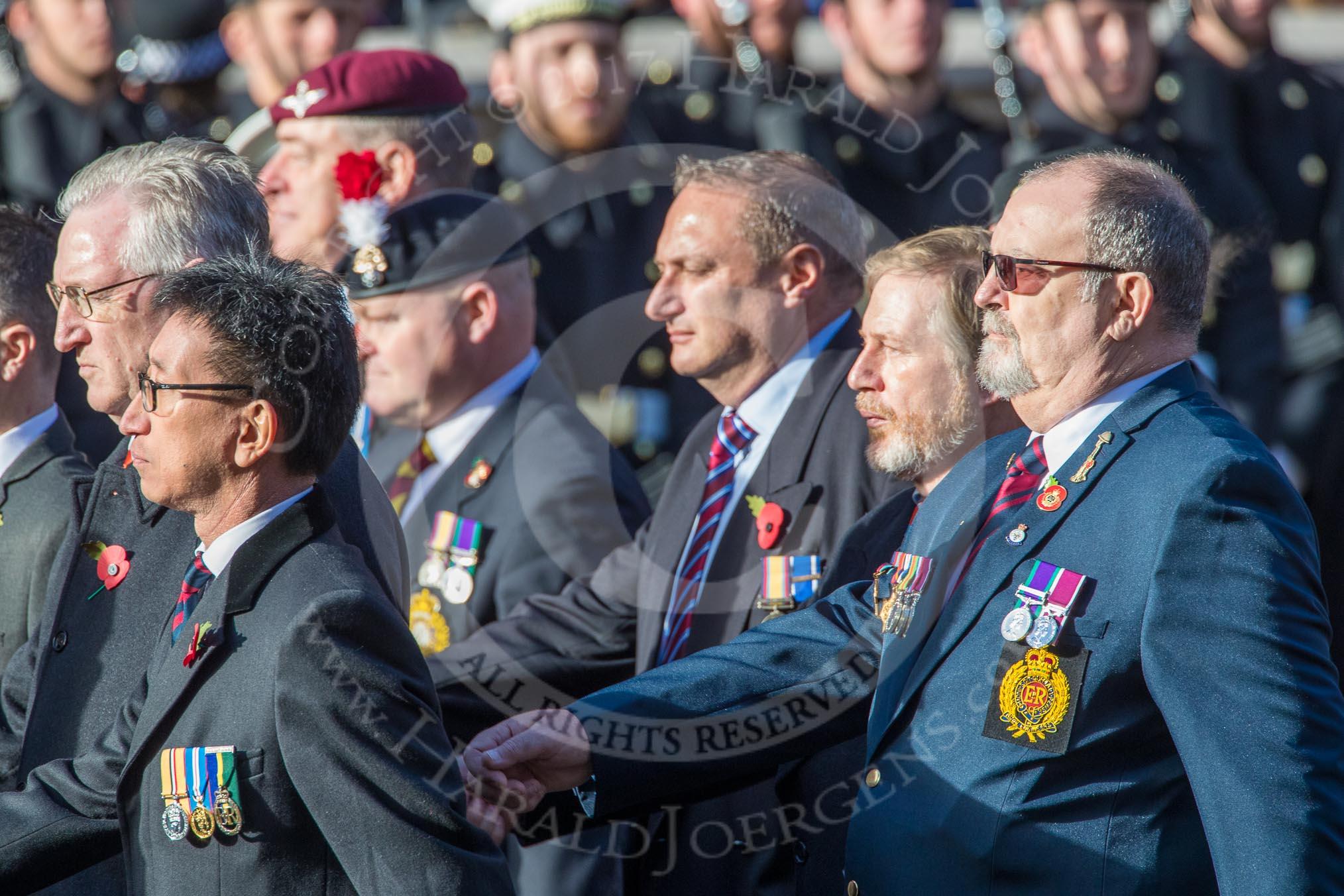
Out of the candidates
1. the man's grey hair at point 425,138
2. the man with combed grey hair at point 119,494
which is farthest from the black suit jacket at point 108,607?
the man's grey hair at point 425,138

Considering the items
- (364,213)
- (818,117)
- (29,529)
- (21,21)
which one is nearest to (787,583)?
(29,529)

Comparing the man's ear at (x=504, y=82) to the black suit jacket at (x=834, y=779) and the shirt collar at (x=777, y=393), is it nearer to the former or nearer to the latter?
the shirt collar at (x=777, y=393)

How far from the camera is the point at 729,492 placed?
3.91m

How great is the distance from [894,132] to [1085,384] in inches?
136

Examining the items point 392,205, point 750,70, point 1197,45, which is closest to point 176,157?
point 392,205

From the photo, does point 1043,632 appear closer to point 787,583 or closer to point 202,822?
point 787,583

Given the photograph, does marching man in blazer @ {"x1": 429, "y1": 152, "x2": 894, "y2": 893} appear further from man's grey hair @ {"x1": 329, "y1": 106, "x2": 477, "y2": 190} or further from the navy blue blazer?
man's grey hair @ {"x1": 329, "y1": 106, "x2": 477, "y2": 190}

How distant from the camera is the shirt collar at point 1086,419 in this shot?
9.14ft

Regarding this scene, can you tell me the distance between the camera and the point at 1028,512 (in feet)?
9.11

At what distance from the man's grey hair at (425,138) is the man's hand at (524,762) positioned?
2.54m

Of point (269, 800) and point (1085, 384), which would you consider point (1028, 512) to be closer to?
point (1085, 384)

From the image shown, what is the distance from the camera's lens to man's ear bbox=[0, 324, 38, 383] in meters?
3.76

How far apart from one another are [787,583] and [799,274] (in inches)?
33.8

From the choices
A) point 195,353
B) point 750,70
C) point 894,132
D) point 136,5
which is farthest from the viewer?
point 136,5
